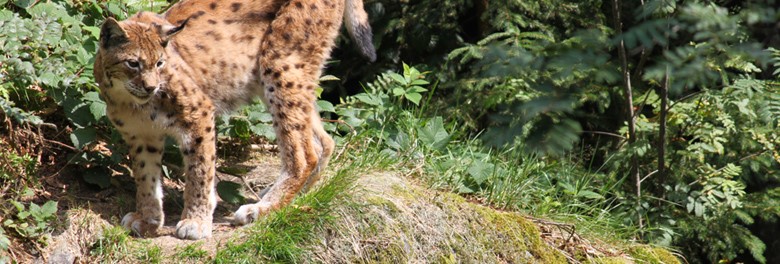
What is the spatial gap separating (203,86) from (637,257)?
276 centimetres

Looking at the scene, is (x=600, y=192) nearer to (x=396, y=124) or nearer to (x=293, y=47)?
(x=396, y=124)

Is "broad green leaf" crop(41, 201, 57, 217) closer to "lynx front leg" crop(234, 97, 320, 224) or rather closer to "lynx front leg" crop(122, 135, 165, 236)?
"lynx front leg" crop(122, 135, 165, 236)

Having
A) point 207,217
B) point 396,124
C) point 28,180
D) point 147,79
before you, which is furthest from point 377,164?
point 28,180

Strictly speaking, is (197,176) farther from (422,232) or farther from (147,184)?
(422,232)

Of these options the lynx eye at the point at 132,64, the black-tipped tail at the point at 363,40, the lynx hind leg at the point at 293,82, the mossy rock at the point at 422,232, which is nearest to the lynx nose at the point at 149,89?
the lynx eye at the point at 132,64

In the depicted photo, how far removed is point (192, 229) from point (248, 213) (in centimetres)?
36

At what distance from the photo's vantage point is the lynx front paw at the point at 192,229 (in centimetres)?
504

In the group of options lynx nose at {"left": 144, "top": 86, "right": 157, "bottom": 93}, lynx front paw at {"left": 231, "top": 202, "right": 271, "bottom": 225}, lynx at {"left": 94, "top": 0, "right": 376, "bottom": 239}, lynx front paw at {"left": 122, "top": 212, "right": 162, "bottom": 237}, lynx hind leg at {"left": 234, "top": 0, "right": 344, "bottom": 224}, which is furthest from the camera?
lynx hind leg at {"left": 234, "top": 0, "right": 344, "bottom": 224}

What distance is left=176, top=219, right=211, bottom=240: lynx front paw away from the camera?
5043mm

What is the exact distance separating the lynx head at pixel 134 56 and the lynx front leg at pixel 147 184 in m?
0.35

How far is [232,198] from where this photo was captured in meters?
5.63

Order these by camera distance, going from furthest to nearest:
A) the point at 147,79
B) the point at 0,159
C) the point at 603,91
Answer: the point at 603,91 → the point at 0,159 → the point at 147,79

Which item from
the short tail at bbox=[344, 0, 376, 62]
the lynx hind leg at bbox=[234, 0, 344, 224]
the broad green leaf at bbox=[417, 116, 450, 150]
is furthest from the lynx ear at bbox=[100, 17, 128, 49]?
the broad green leaf at bbox=[417, 116, 450, 150]

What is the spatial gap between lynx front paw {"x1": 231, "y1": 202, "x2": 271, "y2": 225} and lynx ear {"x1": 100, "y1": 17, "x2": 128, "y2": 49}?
1.11 m
